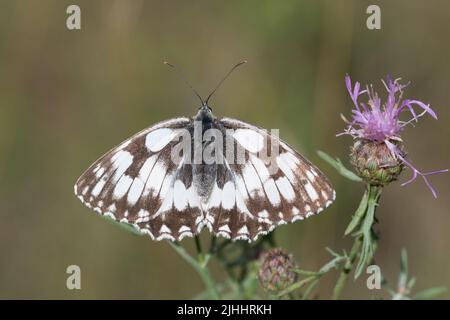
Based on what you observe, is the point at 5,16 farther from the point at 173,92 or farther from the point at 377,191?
the point at 377,191

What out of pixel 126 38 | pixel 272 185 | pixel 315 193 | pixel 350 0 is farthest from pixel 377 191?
pixel 126 38

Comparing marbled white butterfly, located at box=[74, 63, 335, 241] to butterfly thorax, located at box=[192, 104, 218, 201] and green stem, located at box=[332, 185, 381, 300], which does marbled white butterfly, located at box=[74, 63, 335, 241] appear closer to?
butterfly thorax, located at box=[192, 104, 218, 201]

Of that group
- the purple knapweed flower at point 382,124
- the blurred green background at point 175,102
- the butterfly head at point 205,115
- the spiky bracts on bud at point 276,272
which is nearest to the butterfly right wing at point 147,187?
the butterfly head at point 205,115

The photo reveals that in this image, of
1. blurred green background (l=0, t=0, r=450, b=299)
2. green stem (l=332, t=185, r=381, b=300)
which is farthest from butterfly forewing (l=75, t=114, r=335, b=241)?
blurred green background (l=0, t=0, r=450, b=299)

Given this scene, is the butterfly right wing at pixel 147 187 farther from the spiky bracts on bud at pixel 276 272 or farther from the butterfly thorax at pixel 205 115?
the spiky bracts on bud at pixel 276 272
